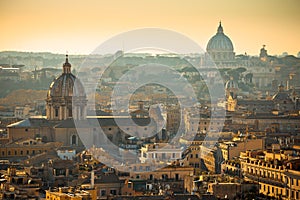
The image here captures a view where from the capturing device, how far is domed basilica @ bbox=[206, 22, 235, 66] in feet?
340

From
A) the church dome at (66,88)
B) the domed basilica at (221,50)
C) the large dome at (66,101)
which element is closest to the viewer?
the large dome at (66,101)

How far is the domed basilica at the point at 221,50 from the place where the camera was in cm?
10366

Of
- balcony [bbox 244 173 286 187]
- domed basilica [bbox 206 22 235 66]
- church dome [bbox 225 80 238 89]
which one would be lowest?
balcony [bbox 244 173 286 187]

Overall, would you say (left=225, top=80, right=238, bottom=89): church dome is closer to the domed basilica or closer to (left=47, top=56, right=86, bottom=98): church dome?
the domed basilica

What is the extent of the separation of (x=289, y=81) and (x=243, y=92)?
8.27 metres

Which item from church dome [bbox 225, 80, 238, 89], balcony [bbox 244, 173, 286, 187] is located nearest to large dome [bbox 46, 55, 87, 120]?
balcony [bbox 244, 173, 286, 187]

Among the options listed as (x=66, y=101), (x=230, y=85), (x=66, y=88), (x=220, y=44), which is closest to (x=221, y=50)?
(x=220, y=44)

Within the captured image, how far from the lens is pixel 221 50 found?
349 feet

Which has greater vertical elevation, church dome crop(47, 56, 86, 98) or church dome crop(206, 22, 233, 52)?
church dome crop(206, 22, 233, 52)

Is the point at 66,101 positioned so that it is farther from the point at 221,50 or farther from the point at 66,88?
the point at 221,50

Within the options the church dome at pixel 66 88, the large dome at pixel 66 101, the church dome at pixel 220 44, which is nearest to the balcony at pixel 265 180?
the large dome at pixel 66 101

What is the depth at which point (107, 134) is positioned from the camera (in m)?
45.6

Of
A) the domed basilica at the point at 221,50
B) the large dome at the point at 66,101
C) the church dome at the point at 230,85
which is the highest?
the domed basilica at the point at 221,50

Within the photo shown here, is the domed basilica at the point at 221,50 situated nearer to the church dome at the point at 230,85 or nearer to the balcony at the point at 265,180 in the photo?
the church dome at the point at 230,85
